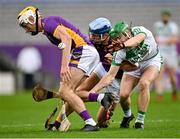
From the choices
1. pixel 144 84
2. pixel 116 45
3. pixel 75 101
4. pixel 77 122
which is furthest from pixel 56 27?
pixel 77 122

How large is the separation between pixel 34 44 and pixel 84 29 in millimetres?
4062

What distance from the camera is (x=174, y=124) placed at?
14883 mm

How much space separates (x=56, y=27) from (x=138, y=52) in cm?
163

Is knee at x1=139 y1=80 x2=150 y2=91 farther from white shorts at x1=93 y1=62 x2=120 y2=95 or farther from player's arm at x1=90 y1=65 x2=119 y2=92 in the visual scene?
white shorts at x1=93 y1=62 x2=120 y2=95

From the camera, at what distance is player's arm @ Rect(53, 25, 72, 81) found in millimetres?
12875

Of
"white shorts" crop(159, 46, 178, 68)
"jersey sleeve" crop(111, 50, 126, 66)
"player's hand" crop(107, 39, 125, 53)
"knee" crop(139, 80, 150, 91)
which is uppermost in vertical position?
"player's hand" crop(107, 39, 125, 53)

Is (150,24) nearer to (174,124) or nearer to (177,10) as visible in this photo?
(177,10)

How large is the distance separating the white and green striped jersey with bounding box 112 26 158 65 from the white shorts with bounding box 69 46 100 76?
43 centimetres

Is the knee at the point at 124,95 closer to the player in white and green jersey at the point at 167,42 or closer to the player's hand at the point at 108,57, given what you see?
the player's hand at the point at 108,57

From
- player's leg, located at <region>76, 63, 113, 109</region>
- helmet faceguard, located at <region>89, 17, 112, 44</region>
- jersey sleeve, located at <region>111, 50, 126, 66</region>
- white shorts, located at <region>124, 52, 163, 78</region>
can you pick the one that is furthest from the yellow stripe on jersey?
white shorts, located at <region>124, 52, 163, 78</region>

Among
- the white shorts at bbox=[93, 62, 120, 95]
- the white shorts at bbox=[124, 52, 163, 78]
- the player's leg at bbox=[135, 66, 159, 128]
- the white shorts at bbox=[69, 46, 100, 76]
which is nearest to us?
the white shorts at bbox=[69, 46, 100, 76]

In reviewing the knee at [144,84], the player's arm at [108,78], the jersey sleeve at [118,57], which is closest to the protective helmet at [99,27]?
the jersey sleeve at [118,57]

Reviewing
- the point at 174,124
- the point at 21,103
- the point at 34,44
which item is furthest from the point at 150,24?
the point at 174,124

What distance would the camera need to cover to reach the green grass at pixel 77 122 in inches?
502
